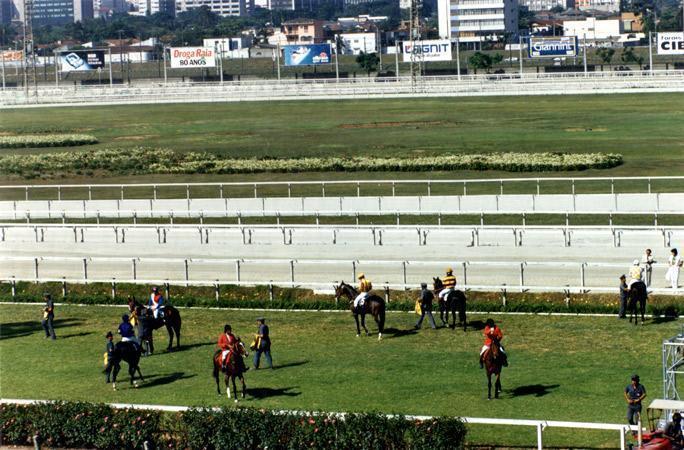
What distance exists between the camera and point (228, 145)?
74.4m

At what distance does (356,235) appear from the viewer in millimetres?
39250

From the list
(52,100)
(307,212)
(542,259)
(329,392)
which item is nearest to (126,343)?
(329,392)

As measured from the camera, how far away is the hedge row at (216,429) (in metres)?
18.2

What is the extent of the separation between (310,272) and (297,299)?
340 centimetres

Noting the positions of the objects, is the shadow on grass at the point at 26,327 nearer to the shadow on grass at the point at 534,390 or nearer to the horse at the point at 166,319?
the horse at the point at 166,319

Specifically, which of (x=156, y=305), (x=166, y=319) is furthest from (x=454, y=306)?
(x=156, y=305)

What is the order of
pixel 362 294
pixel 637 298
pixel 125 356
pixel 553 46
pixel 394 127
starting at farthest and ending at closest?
pixel 553 46 < pixel 394 127 < pixel 637 298 < pixel 362 294 < pixel 125 356

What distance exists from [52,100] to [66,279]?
3286 inches

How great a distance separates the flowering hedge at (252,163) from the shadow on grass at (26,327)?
3075cm

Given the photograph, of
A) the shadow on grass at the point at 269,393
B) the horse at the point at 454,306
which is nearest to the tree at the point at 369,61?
the horse at the point at 454,306

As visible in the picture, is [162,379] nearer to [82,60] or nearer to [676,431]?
[676,431]

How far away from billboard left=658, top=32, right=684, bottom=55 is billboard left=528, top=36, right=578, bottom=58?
32.2ft

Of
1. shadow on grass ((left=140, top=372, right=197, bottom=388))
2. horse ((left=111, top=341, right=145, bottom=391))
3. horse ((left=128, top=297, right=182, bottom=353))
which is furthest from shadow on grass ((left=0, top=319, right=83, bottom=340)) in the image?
horse ((left=111, top=341, right=145, bottom=391))

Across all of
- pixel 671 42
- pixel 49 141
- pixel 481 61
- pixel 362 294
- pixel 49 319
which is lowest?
pixel 49 319
